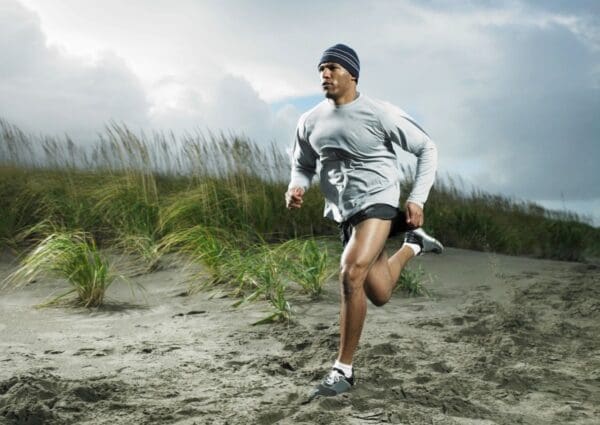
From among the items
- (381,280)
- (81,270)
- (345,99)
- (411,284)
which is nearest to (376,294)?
(381,280)

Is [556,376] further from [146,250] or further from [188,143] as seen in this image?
[188,143]

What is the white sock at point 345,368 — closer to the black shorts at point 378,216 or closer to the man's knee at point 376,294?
the man's knee at point 376,294

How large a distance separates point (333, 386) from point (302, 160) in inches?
54.9

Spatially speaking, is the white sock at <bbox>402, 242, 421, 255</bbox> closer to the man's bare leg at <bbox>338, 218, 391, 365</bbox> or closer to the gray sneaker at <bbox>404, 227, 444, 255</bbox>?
the gray sneaker at <bbox>404, 227, 444, 255</bbox>

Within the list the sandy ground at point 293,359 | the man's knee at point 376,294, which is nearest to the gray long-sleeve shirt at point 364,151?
the man's knee at point 376,294

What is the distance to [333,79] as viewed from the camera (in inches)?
161

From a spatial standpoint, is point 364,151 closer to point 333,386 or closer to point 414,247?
point 414,247

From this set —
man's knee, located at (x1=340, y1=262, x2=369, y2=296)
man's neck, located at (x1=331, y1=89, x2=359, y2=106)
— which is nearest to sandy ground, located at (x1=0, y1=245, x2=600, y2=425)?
man's knee, located at (x1=340, y1=262, x2=369, y2=296)

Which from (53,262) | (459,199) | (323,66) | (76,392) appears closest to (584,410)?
(323,66)

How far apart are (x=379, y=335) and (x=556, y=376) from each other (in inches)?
51.8

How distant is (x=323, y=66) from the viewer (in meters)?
4.14

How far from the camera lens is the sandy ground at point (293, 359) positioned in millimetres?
3834

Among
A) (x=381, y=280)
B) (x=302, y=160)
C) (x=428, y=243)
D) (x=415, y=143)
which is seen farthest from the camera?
(x=428, y=243)

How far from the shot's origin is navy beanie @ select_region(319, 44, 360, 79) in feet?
13.4
